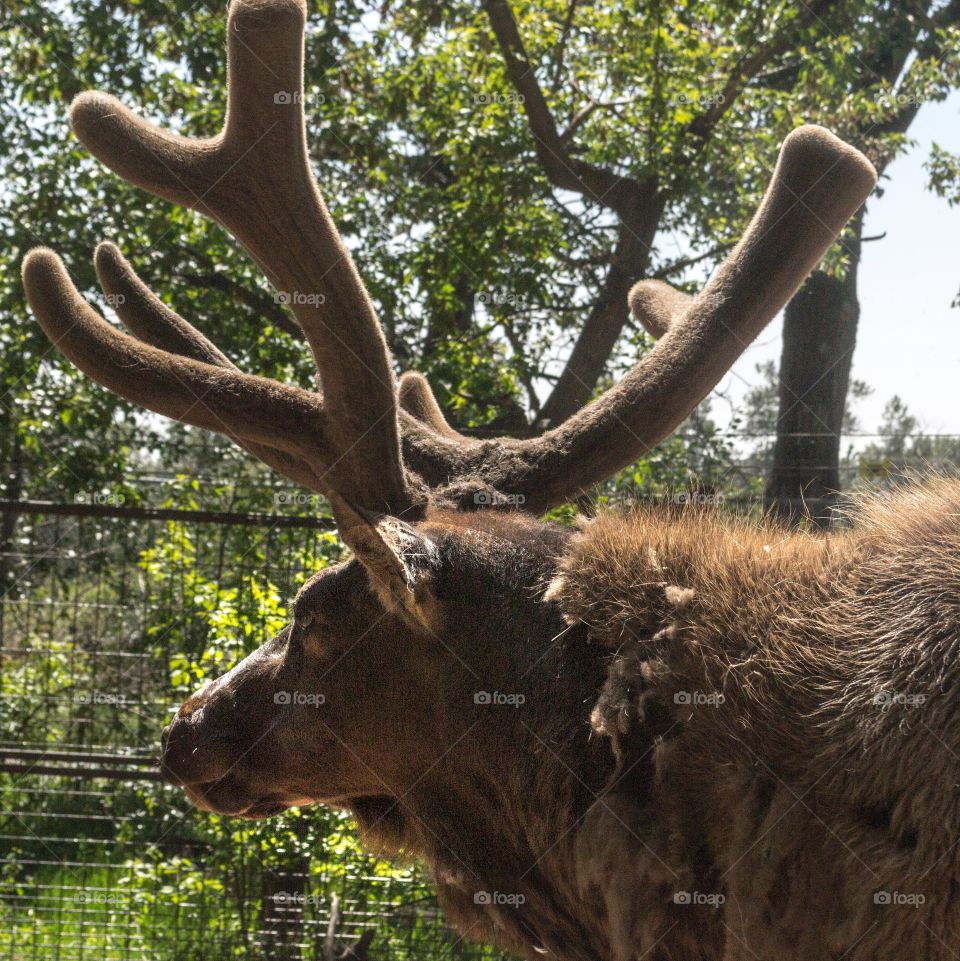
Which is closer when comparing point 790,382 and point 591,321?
point 591,321

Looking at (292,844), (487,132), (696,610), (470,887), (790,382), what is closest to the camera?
(696,610)

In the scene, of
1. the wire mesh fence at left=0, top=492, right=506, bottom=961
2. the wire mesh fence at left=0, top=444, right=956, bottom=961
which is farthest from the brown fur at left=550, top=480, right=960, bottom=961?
the wire mesh fence at left=0, top=492, right=506, bottom=961

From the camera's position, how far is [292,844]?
536 cm

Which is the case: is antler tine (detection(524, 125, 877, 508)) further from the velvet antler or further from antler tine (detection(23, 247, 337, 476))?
antler tine (detection(23, 247, 337, 476))

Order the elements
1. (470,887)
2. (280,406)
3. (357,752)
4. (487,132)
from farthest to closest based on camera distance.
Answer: (487,132), (280,406), (357,752), (470,887)

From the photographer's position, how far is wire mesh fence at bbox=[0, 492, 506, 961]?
17.3ft

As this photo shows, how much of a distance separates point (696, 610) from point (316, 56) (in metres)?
6.15

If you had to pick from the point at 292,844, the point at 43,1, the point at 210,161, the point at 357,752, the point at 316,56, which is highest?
the point at 43,1

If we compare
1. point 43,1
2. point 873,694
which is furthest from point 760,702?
point 43,1

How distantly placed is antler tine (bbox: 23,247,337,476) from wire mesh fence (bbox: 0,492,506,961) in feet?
8.14

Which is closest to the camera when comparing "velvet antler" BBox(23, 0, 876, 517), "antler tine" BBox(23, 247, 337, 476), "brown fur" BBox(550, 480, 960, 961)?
"brown fur" BBox(550, 480, 960, 961)

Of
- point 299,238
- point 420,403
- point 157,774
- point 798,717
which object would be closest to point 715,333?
point 420,403

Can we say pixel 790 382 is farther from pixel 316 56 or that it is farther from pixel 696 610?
pixel 696 610

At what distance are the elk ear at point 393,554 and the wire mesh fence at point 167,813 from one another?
3.20 m
